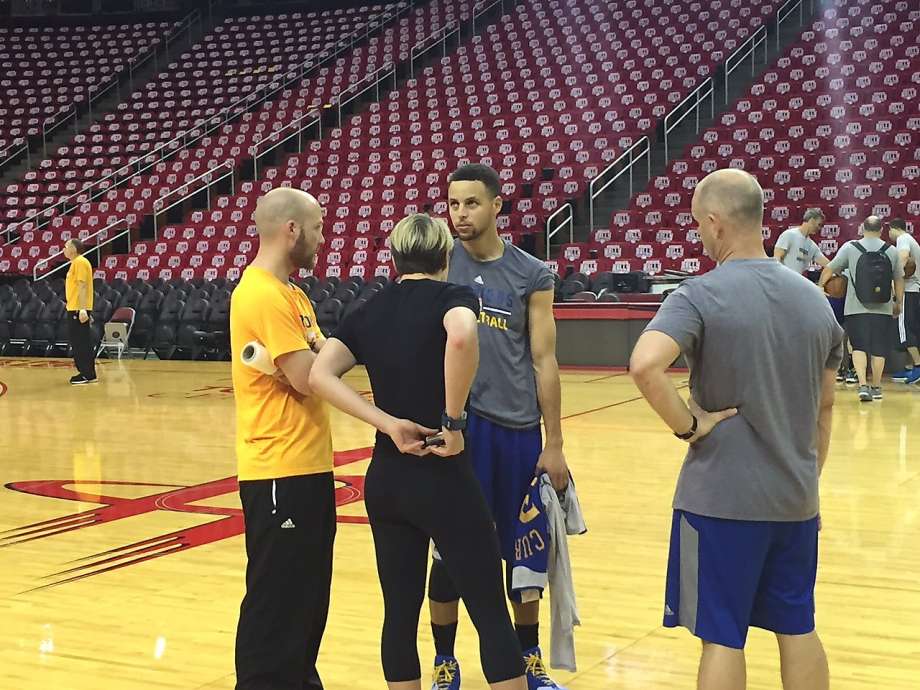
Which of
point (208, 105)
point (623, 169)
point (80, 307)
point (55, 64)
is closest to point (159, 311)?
point (80, 307)

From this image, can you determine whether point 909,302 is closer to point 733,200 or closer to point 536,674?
point 536,674

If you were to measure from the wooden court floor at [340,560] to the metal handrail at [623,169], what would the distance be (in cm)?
837

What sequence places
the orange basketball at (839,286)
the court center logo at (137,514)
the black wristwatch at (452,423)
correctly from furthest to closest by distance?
the orange basketball at (839,286)
the court center logo at (137,514)
the black wristwatch at (452,423)

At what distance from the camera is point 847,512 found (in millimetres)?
6457

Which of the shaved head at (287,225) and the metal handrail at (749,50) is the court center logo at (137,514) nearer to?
the shaved head at (287,225)

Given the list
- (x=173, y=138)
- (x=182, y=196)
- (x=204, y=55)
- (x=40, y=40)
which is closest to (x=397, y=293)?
(x=182, y=196)

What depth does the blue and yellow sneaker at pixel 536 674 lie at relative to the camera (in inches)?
148

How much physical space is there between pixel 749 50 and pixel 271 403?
768 inches

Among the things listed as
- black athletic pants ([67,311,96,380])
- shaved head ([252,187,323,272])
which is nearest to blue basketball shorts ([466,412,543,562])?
shaved head ([252,187,323,272])

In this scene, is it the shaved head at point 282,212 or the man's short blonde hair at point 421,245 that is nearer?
the man's short blonde hair at point 421,245

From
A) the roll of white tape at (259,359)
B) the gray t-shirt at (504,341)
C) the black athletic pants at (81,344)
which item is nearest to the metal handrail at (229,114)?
the black athletic pants at (81,344)

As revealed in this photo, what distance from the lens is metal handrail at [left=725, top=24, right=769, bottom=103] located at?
2103 centimetres

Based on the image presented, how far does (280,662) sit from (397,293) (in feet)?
3.39

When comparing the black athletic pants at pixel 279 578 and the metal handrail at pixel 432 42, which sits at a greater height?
the metal handrail at pixel 432 42
